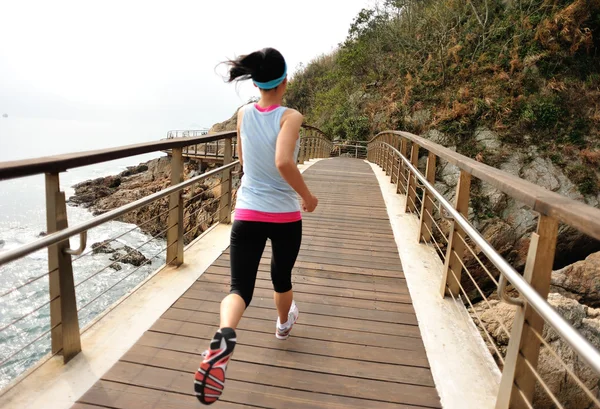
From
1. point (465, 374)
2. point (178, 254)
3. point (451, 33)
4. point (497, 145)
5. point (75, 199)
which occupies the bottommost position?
point (75, 199)

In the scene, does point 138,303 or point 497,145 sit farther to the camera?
point 497,145

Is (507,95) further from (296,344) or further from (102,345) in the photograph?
(102,345)

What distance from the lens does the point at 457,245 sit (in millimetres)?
2820

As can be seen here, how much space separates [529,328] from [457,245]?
52.1 inches

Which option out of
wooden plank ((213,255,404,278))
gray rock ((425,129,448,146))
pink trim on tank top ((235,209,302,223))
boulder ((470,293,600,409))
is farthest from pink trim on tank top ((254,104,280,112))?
gray rock ((425,129,448,146))

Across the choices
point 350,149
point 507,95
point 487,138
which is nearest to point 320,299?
point 487,138

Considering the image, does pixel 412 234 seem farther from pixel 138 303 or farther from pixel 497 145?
pixel 497 145

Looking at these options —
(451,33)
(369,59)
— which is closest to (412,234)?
(451,33)

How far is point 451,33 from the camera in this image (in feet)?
65.7

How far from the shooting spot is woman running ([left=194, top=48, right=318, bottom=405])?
1.68m

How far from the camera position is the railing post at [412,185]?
508 cm

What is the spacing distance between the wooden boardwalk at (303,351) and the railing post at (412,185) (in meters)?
1.81

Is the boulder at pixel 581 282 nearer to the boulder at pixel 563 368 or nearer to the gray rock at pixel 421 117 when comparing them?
the boulder at pixel 563 368

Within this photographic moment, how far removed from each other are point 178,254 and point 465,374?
2319 mm
